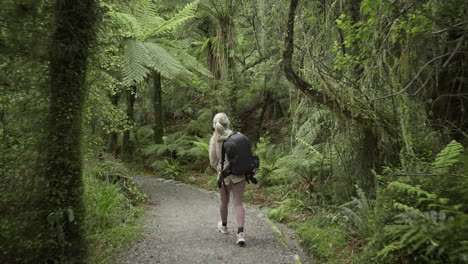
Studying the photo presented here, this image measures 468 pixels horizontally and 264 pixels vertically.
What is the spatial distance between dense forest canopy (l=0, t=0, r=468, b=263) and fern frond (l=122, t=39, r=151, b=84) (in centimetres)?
3

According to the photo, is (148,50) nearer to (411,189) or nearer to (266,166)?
(266,166)

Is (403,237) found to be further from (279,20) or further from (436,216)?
(279,20)

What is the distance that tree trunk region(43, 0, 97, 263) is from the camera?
83.4 inches

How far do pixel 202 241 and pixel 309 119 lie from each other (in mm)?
3487

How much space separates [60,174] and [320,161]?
4578 millimetres

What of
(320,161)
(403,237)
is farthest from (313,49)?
(403,237)

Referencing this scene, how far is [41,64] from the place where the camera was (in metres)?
2.04

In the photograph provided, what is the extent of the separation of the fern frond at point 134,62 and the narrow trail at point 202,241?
263 cm

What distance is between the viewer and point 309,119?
620cm

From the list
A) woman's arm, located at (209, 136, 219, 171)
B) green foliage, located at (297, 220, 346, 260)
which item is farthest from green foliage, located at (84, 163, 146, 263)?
green foliage, located at (297, 220, 346, 260)

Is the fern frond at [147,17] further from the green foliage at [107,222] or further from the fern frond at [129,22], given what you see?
the green foliage at [107,222]

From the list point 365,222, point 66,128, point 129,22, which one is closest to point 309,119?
point 365,222

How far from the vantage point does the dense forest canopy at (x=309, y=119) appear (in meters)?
2.05

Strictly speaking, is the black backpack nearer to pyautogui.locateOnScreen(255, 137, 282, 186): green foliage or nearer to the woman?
the woman
